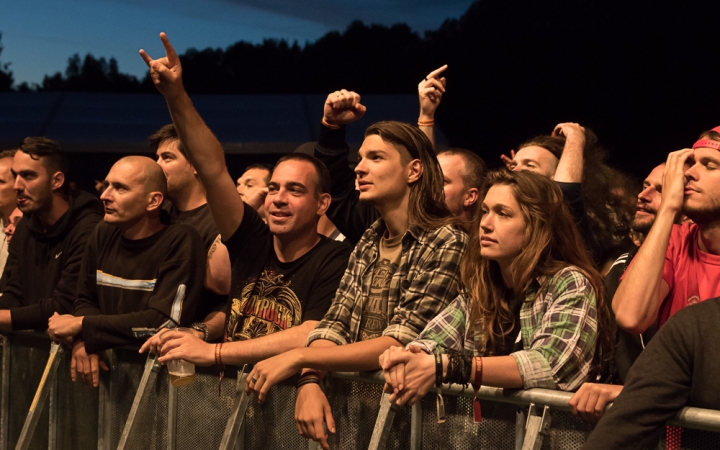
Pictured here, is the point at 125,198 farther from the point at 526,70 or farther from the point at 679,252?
the point at 526,70

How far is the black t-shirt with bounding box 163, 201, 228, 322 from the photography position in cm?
447

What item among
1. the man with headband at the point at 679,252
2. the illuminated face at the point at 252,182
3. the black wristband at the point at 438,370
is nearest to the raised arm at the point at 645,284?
the man with headband at the point at 679,252

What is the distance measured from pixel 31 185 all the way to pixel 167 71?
229cm

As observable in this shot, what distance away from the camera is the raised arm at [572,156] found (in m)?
3.97

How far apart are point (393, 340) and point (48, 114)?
11.9 meters

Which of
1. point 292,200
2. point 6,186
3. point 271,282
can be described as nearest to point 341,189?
point 292,200

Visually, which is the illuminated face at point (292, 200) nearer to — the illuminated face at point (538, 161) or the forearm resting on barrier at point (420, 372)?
the illuminated face at point (538, 161)

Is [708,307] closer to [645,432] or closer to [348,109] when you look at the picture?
[645,432]

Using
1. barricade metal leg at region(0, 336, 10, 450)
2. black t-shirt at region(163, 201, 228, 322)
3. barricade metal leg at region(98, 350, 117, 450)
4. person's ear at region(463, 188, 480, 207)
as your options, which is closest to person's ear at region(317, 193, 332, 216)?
black t-shirt at region(163, 201, 228, 322)

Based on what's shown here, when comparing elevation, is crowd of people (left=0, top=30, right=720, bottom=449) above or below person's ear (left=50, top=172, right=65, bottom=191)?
below

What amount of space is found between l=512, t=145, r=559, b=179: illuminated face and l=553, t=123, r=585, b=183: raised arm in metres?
0.15

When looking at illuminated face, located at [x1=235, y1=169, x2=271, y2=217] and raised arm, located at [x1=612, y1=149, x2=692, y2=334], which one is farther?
illuminated face, located at [x1=235, y1=169, x2=271, y2=217]

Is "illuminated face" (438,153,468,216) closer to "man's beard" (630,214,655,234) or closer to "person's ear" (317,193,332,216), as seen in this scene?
"person's ear" (317,193,332,216)

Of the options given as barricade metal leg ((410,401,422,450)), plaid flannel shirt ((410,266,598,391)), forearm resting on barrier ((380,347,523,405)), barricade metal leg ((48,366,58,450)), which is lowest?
barricade metal leg ((48,366,58,450))
